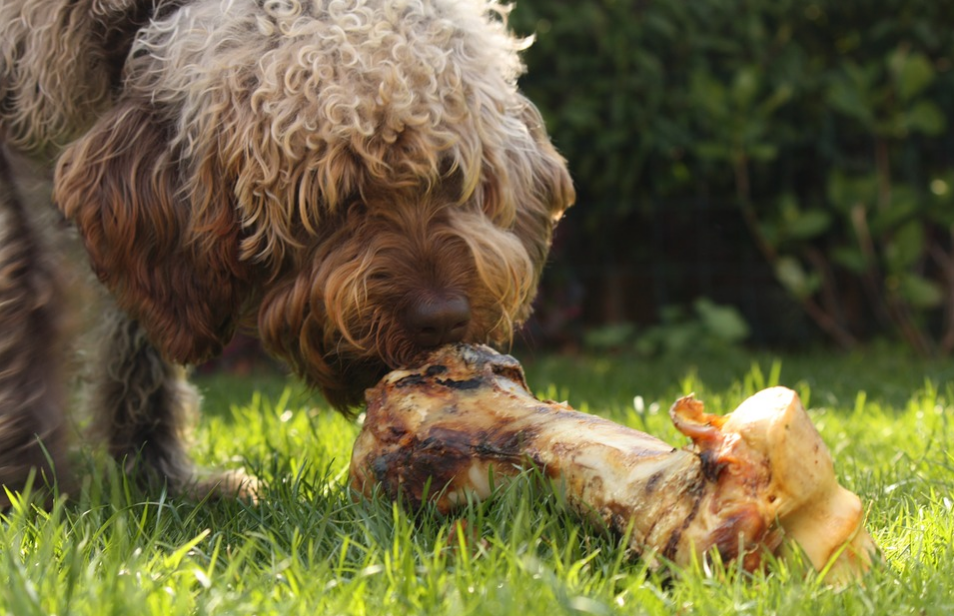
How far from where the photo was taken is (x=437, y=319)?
2434mm

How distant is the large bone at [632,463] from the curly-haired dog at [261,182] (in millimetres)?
142

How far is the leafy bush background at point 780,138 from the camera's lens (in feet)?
20.7

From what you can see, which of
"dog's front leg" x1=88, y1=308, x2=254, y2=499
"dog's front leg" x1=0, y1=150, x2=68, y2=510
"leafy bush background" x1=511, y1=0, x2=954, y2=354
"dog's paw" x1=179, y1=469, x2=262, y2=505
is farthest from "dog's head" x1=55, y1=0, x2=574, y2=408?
"leafy bush background" x1=511, y1=0, x2=954, y2=354

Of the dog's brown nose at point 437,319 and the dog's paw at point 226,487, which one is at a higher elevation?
the dog's brown nose at point 437,319

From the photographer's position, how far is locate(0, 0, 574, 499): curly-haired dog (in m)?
2.49

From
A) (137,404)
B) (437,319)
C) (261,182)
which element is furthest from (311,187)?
(137,404)

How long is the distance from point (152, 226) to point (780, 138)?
4.70m

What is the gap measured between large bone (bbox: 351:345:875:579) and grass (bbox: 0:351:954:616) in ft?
0.17

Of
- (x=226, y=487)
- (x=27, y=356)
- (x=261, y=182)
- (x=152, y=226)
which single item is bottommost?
(x=226, y=487)

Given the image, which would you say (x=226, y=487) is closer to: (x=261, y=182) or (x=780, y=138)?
(x=261, y=182)

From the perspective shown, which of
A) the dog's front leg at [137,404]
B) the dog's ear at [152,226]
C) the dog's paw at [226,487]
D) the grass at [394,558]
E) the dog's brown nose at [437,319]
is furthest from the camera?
the dog's front leg at [137,404]

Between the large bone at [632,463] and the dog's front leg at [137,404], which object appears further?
the dog's front leg at [137,404]

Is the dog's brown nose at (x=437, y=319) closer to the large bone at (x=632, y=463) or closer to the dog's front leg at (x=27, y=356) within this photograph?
the large bone at (x=632, y=463)

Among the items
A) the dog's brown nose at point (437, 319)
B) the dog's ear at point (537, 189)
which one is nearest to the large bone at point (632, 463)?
the dog's brown nose at point (437, 319)
